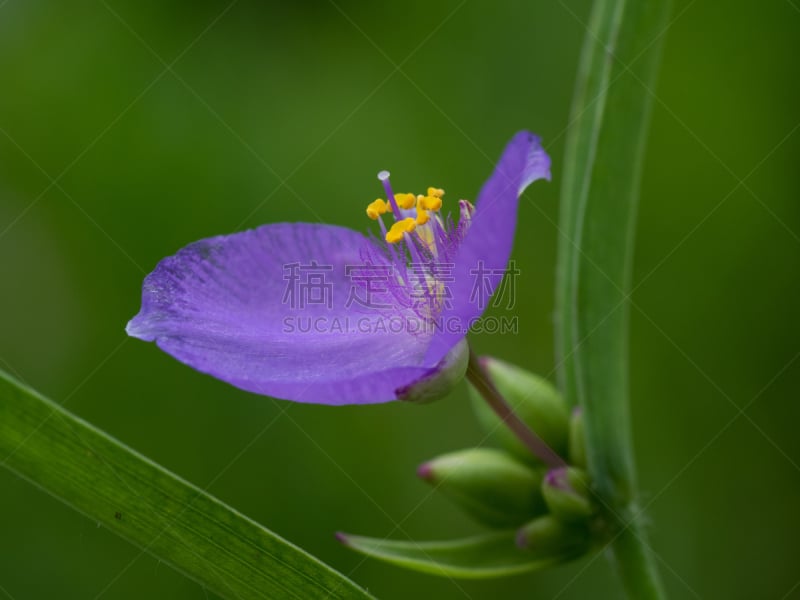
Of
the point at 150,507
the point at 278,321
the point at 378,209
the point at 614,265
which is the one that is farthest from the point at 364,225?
the point at 150,507

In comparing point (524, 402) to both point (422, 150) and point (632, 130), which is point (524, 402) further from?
point (422, 150)

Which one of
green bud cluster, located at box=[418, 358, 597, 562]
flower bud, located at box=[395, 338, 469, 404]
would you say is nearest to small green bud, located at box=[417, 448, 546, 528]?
green bud cluster, located at box=[418, 358, 597, 562]

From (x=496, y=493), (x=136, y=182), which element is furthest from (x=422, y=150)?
(x=496, y=493)

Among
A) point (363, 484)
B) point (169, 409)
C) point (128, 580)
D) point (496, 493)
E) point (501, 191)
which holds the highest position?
point (501, 191)

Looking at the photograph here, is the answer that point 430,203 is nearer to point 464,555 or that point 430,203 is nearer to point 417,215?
point 417,215

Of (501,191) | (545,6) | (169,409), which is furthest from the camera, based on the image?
(545,6)

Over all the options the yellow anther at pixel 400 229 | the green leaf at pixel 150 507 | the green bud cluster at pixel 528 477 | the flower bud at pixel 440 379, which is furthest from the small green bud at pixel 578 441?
the green leaf at pixel 150 507

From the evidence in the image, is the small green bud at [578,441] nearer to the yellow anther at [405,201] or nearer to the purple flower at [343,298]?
the purple flower at [343,298]
